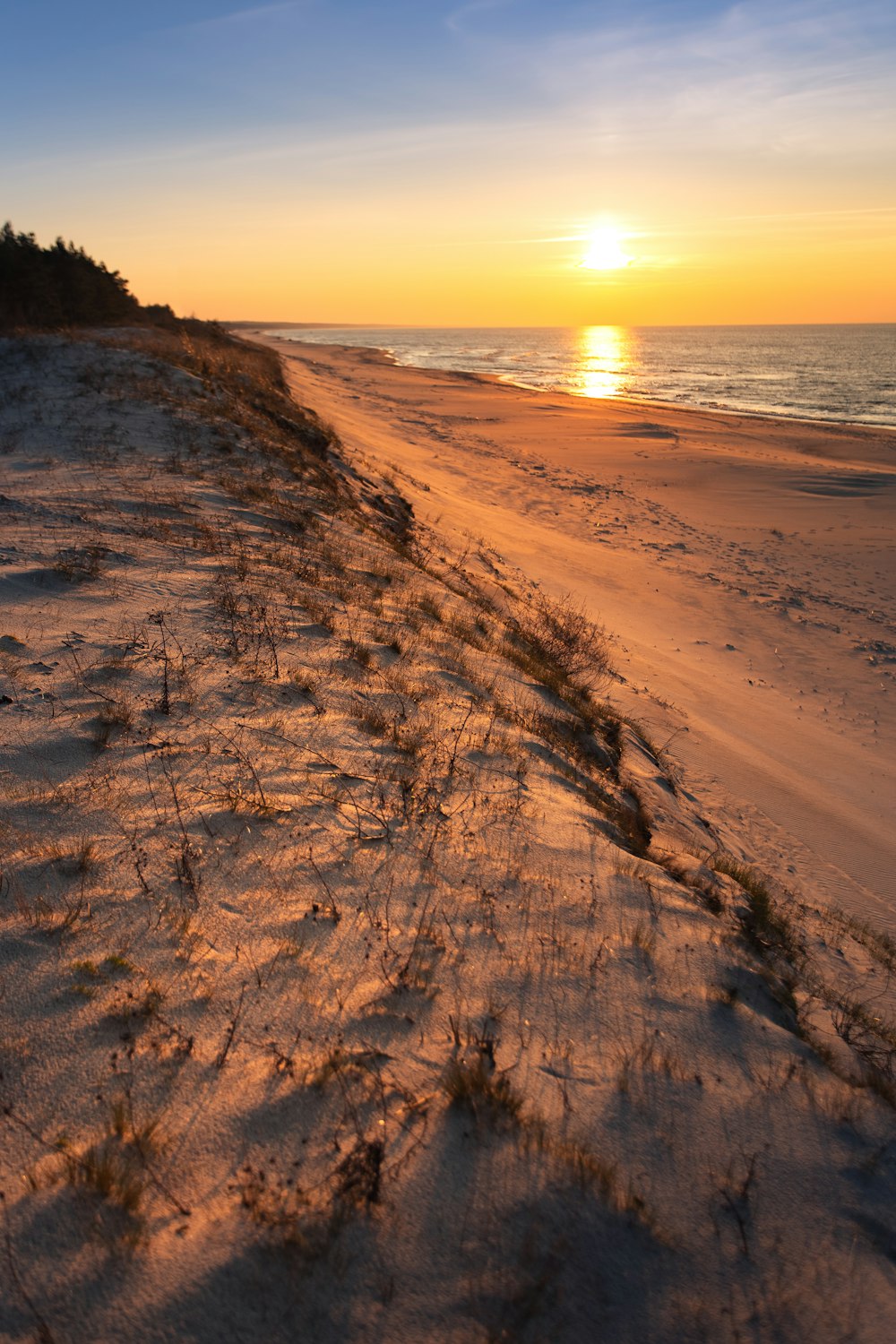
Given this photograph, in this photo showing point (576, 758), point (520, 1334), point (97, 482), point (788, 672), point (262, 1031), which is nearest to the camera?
point (520, 1334)

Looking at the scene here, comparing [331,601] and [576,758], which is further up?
[331,601]

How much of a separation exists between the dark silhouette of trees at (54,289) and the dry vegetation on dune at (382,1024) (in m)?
21.0

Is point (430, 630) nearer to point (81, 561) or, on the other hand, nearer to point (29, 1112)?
point (81, 561)

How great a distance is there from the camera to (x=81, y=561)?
6.37m

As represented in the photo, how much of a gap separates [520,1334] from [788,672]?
9.56 m

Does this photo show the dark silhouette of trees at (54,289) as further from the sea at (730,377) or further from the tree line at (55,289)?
the sea at (730,377)

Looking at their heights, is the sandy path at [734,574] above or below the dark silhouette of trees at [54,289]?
below

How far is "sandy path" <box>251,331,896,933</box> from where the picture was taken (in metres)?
6.93

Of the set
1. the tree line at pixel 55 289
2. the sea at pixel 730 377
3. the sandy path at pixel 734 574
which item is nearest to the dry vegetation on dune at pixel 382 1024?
the sandy path at pixel 734 574

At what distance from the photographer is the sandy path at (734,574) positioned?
6.93 metres

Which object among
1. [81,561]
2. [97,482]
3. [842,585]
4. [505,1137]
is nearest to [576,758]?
[505,1137]

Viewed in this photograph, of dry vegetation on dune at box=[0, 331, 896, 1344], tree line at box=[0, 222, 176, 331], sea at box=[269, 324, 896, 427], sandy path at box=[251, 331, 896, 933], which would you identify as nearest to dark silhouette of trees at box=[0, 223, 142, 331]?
tree line at box=[0, 222, 176, 331]

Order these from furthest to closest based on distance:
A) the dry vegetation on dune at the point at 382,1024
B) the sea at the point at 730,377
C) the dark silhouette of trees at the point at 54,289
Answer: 1. the sea at the point at 730,377
2. the dark silhouette of trees at the point at 54,289
3. the dry vegetation on dune at the point at 382,1024

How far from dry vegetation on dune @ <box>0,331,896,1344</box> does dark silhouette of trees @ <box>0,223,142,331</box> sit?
21.0 m
